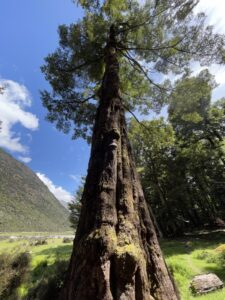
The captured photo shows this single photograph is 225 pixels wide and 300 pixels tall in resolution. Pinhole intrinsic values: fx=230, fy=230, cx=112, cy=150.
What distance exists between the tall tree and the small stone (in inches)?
227

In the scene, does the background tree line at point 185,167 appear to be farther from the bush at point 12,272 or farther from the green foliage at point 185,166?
the bush at point 12,272

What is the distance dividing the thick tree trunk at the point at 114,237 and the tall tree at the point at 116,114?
10mm

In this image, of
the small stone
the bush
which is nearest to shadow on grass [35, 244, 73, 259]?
the bush

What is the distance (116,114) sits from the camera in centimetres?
439

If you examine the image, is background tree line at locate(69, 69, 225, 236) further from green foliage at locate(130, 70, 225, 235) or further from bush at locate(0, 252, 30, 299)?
bush at locate(0, 252, 30, 299)

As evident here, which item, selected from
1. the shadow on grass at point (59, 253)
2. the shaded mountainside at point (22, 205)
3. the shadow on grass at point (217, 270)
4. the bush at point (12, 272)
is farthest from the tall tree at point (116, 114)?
the shaded mountainside at point (22, 205)

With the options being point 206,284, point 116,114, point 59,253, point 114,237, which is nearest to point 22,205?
point 59,253

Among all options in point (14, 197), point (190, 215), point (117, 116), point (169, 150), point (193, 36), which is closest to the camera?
point (117, 116)

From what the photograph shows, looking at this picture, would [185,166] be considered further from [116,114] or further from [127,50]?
[116,114]

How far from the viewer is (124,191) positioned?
335 cm

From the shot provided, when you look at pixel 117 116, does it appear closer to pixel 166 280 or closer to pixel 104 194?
pixel 104 194

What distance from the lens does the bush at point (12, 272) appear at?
8.82m

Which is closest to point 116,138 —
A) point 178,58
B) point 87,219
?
point 87,219

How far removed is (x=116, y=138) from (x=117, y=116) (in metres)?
0.68
